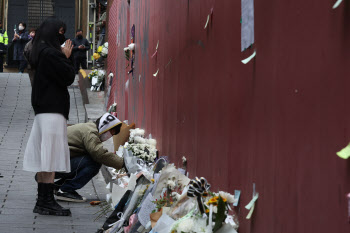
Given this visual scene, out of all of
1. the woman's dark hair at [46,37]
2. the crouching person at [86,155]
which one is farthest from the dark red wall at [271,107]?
the crouching person at [86,155]

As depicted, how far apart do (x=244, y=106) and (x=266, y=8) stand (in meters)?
0.64

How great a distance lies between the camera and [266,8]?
12.5 feet

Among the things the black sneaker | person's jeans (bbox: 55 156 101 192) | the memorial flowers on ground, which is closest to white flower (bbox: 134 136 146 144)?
the memorial flowers on ground

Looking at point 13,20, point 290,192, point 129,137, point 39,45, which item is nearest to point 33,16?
point 13,20

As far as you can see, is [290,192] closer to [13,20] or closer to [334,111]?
[334,111]

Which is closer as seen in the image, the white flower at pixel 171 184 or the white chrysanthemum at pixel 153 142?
the white flower at pixel 171 184

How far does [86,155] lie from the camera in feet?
26.3

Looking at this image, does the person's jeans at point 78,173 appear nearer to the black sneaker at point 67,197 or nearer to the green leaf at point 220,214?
the black sneaker at point 67,197

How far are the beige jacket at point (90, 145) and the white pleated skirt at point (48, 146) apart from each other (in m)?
0.66

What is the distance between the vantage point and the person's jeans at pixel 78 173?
26.1 ft

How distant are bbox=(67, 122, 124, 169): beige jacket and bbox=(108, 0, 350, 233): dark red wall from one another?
1.29 meters

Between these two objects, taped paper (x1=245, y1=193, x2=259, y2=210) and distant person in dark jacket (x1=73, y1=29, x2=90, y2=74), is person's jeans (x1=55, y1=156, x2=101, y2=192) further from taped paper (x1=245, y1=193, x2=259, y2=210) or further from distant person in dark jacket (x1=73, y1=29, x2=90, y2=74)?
distant person in dark jacket (x1=73, y1=29, x2=90, y2=74)

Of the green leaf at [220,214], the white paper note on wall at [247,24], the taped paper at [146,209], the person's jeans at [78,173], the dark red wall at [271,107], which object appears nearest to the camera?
the dark red wall at [271,107]

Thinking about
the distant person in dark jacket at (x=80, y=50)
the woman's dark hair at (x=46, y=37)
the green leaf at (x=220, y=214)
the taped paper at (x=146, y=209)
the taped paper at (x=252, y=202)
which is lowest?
the taped paper at (x=146, y=209)
